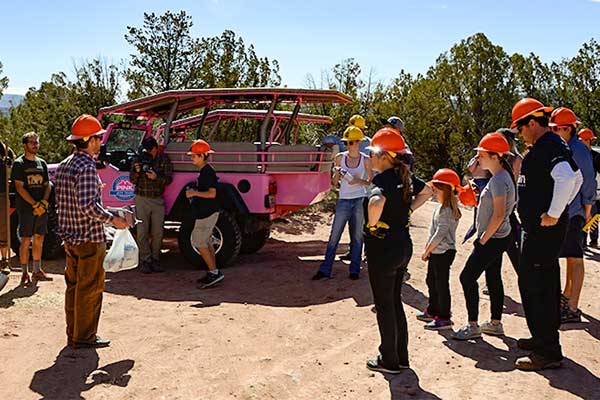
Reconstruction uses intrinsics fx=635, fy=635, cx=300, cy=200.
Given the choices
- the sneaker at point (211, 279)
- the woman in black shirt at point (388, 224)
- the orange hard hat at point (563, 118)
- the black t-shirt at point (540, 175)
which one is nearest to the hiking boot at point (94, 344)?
the sneaker at point (211, 279)

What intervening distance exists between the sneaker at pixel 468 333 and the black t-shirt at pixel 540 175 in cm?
108

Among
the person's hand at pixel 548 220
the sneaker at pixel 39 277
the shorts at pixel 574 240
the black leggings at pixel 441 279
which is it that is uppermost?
the person's hand at pixel 548 220

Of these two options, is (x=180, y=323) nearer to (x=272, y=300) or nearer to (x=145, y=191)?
(x=272, y=300)

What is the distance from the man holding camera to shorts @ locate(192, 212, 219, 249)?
3.85ft

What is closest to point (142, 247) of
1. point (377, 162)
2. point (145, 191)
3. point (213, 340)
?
point (145, 191)

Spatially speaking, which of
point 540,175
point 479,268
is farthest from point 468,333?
point 540,175

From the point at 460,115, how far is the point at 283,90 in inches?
551

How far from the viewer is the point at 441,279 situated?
18.6 feet

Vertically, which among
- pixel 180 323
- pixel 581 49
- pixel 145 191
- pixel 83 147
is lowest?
pixel 180 323

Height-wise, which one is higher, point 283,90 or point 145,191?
point 283,90

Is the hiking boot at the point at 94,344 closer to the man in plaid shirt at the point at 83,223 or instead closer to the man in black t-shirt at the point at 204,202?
the man in plaid shirt at the point at 83,223

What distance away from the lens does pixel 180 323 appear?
6.03m

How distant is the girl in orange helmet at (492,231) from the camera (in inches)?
203

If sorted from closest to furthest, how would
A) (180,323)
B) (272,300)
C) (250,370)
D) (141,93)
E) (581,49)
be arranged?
1. (250,370)
2. (180,323)
3. (272,300)
4. (141,93)
5. (581,49)
